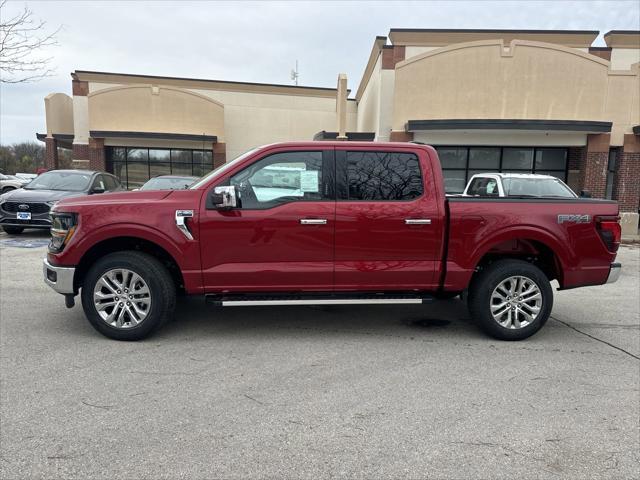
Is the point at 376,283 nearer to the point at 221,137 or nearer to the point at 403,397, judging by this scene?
the point at 403,397

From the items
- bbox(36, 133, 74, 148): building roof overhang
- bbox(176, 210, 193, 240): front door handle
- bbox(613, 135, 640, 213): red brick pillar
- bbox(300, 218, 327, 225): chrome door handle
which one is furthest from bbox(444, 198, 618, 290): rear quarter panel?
bbox(36, 133, 74, 148): building roof overhang

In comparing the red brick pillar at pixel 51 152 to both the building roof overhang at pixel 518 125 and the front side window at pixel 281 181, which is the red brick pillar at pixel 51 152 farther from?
the front side window at pixel 281 181

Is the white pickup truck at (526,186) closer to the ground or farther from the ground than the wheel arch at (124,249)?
farther from the ground

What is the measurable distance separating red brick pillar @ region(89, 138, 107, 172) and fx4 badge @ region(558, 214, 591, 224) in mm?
21482

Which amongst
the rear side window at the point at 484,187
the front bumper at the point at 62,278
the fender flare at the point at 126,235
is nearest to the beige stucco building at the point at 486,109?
the rear side window at the point at 484,187

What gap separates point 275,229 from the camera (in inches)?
183

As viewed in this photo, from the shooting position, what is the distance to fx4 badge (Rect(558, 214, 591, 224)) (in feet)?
16.1

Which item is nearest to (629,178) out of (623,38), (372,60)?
(623,38)

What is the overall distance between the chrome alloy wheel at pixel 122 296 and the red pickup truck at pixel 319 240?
11 millimetres

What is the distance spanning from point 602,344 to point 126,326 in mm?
4904

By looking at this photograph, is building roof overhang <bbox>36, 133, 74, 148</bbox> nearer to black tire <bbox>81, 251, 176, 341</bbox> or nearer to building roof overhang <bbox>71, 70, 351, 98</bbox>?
building roof overhang <bbox>71, 70, 351, 98</bbox>

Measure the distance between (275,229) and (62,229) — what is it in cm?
210

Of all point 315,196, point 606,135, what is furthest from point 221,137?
point 315,196

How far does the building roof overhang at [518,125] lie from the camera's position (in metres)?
15.8
